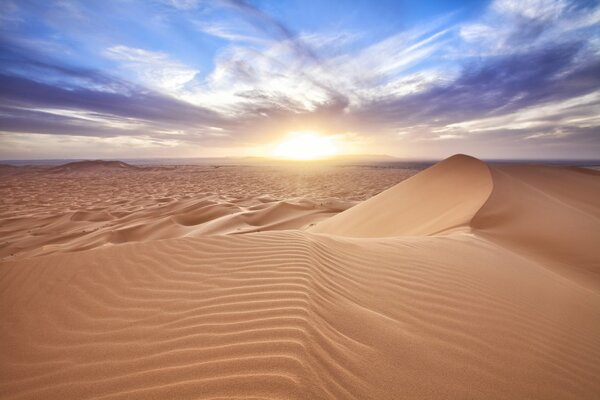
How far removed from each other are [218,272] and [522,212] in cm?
555

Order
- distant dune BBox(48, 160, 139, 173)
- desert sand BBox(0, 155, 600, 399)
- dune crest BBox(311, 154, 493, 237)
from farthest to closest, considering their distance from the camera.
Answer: distant dune BBox(48, 160, 139, 173) → dune crest BBox(311, 154, 493, 237) → desert sand BBox(0, 155, 600, 399)

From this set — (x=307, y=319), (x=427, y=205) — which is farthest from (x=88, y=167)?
(x=307, y=319)

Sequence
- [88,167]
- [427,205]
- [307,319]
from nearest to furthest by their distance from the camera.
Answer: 1. [307,319]
2. [427,205]
3. [88,167]

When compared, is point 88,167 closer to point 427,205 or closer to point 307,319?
point 427,205

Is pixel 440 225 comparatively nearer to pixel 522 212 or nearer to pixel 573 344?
pixel 522 212

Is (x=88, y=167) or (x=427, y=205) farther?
(x=88, y=167)

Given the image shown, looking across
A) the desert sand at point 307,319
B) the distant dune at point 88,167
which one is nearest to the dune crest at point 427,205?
the desert sand at point 307,319

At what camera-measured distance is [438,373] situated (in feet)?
4.68

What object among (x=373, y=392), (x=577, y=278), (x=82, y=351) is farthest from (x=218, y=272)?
(x=577, y=278)

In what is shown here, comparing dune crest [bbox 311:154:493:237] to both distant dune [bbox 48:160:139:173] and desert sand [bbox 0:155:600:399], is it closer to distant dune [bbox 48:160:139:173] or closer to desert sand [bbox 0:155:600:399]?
desert sand [bbox 0:155:600:399]

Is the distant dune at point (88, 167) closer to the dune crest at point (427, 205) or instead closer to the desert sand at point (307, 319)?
the dune crest at point (427, 205)

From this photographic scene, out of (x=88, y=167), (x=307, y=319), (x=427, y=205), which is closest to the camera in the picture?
(x=307, y=319)

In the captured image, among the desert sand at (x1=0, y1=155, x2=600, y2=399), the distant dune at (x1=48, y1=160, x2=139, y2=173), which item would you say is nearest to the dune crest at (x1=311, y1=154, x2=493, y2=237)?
the desert sand at (x1=0, y1=155, x2=600, y2=399)

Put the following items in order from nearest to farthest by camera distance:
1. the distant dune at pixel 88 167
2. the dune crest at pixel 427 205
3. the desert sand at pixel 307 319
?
the desert sand at pixel 307 319, the dune crest at pixel 427 205, the distant dune at pixel 88 167
